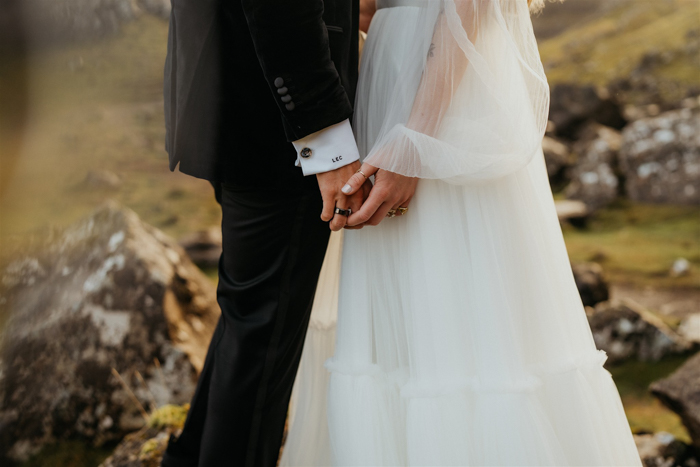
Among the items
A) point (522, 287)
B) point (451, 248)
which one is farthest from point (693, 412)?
point (451, 248)

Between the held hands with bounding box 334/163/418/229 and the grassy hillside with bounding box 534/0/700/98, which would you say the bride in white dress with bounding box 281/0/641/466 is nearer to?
the held hands with bounding box 334/163/418/229

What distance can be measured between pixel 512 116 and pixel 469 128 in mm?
78

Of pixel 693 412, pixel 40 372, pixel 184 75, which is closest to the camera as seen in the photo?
pixel 184 75

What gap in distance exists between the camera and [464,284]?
33.8 inches

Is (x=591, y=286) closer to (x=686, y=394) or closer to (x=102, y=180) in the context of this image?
(x=686, y=394)

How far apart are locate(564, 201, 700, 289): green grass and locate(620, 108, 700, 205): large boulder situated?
0.23ft

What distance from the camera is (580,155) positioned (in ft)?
9.16

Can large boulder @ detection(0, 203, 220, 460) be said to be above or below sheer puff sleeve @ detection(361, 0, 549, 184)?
below

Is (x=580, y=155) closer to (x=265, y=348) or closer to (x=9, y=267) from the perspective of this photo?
(x=265, y=348)

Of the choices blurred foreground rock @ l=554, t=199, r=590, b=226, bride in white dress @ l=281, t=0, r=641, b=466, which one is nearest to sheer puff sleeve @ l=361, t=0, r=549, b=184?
bride in white dress @ l=281, t=0, r=641, b=466

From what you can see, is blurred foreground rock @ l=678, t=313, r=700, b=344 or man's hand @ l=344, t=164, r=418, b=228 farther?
blurred foreground rock @ l=678, t=313, r=700, b=344

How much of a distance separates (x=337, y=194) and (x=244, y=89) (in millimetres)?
235

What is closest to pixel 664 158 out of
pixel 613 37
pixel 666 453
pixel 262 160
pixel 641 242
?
pixel 641 242

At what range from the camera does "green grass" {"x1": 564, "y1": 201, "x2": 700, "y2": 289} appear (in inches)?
85.2
